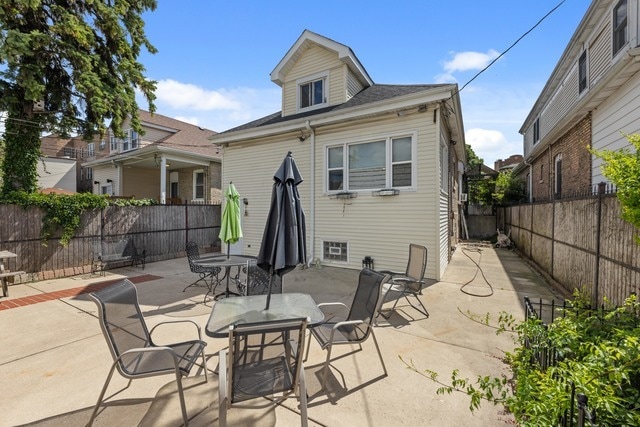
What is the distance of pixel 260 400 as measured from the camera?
9.06ft

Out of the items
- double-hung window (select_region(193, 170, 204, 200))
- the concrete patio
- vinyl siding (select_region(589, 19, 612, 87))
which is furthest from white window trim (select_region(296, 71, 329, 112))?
double-hung window (select_region(193, 170, 204, 200))

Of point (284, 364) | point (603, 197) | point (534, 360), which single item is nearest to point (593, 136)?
point (603, 197)

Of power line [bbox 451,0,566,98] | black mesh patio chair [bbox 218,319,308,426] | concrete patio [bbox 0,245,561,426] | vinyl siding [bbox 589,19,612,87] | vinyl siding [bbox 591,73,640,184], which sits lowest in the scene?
concrete patio [bbox 0,245,561,426]

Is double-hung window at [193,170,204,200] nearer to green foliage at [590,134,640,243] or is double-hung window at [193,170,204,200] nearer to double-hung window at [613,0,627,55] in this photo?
green foliage at [590,134,640,243]

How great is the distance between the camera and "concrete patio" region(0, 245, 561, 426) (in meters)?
2.53

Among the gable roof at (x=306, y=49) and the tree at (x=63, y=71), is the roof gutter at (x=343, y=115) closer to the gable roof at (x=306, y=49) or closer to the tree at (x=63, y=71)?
the gable roof at (x=306, y=49)

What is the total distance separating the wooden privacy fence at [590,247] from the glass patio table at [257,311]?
391 centimetres

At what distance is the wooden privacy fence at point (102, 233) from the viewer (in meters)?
7.42

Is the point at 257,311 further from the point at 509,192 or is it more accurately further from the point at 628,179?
the point at 509,192

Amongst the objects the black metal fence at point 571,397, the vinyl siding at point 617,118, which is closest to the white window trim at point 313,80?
the vinyl siding at point 617,118

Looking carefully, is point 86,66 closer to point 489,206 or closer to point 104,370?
point 104,370

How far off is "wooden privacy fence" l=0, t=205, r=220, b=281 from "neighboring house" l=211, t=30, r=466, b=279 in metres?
2.79

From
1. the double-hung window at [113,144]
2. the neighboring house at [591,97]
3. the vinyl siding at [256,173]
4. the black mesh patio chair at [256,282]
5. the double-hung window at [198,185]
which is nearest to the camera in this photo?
the black mesh patio chair at [256,282]

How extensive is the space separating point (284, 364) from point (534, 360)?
2543mm
